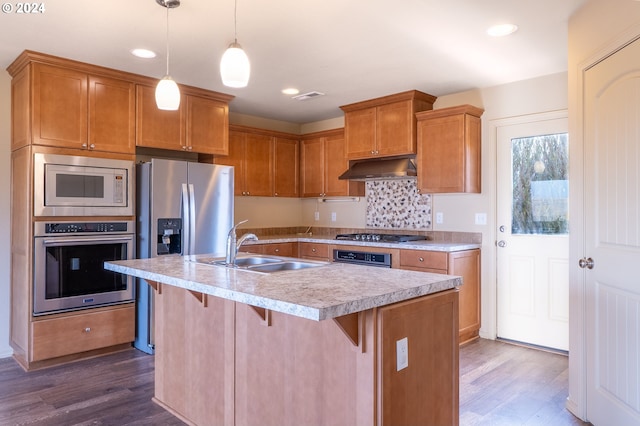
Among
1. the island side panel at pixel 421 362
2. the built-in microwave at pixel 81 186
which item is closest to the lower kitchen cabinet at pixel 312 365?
the island side panel at pixel 421 362

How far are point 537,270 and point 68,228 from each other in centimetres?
399

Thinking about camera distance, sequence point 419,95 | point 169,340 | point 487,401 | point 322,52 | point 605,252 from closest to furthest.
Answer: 1. point 605,252
2. point 169,340
3. point 487,401
4. point 322,52
5. point 419,95

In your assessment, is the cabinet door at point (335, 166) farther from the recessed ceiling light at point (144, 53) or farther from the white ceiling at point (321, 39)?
the recessed ceiling light at point (144, 53)

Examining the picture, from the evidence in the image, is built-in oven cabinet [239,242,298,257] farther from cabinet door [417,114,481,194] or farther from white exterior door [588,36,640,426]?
white exterior door [588,36,640,426]

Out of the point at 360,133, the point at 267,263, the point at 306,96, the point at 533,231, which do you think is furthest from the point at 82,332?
the point at 533,231

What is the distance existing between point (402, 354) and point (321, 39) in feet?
7.31

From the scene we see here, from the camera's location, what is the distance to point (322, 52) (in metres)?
3.28

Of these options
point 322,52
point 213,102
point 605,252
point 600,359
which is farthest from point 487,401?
point 213,102

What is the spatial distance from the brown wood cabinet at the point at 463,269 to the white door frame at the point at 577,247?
1199mm

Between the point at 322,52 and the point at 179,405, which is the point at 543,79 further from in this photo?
the point at 179,405

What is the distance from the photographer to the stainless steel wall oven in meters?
3.34

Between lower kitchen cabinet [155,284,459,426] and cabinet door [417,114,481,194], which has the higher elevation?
cabinet door [417,114,481,194]

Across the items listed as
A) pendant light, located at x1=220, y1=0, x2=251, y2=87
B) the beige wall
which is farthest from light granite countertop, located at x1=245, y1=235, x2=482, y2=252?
pendant light, located at x1=220, y1=0, x2=251, y2=87

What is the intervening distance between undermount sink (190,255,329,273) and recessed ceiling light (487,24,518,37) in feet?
6.25
